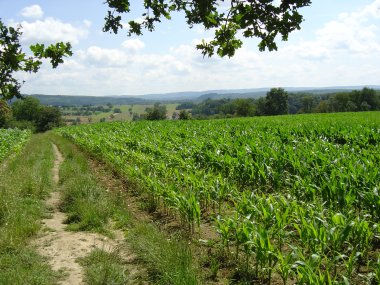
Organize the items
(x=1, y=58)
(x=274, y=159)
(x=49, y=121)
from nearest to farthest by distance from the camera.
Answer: (x=1, y=58) < (x=274, y=159) < (x=49, y=121)

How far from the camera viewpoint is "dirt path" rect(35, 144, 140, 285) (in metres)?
5.05

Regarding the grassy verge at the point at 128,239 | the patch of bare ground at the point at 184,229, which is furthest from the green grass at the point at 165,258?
the patch of bare ground at the point at 184,229

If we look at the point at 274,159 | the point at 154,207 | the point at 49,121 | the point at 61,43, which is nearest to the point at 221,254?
the point at 154,207

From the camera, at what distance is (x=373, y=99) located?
92.3 meters

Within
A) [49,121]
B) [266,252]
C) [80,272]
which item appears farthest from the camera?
[49,121]

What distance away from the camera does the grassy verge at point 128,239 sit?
4.55 m

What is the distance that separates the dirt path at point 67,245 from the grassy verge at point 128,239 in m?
0.18

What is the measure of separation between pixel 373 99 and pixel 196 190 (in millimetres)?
98823

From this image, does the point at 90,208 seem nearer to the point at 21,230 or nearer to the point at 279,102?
the point at 21,230

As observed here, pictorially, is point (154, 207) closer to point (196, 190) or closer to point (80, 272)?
point (196, 190)

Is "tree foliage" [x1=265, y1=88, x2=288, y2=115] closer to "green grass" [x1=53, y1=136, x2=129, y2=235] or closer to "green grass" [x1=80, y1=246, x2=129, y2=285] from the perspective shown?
"green grass" [x1=53, y1=136, x2=129, y2=235]

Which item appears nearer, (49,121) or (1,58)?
(1,58)

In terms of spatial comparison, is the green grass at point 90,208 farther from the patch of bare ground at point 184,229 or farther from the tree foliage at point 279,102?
the tree foliage at point 279,102

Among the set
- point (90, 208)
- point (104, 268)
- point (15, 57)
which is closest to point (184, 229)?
point (104, 268)
